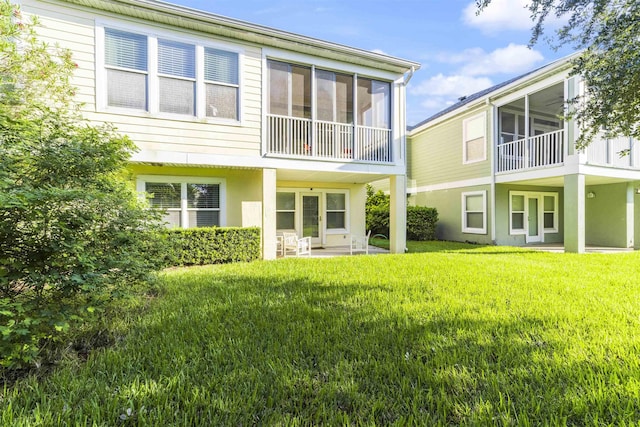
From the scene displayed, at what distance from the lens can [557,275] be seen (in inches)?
241

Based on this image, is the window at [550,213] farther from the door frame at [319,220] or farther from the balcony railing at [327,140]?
the door frame at [319,220]

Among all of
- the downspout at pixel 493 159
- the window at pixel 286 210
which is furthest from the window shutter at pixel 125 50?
the downspout at pixel 493 159

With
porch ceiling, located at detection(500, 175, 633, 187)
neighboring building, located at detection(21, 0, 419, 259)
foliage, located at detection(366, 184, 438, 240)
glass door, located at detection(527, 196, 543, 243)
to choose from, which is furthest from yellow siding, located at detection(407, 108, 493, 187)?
neighboring building, located at detection(21, 0, 419, 259)

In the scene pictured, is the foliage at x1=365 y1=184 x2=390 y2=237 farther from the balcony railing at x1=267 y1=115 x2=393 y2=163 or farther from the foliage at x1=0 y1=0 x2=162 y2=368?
the foliage at x1=0 y1=0 x2=162 y2=368

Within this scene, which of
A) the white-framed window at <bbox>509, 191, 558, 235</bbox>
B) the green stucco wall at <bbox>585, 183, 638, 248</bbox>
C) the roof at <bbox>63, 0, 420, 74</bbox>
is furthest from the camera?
the white-framed window at <bbox>509, 191, 558, 235</bbox>

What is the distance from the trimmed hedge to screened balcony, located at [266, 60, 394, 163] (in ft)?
8.48

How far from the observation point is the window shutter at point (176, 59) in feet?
24.6

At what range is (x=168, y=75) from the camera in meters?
7.57

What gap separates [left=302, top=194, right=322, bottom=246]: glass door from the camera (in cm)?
1167

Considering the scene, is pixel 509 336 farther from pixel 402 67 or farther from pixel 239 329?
pixel 402 67

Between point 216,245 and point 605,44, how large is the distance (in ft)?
31.9

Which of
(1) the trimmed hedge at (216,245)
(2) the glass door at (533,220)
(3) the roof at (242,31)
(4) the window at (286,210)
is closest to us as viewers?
(3) the roof at (242,31)

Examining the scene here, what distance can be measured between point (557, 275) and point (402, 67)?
290 inches

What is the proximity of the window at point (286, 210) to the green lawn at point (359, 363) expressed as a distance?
21.1 feet
